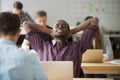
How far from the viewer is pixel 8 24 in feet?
5.01

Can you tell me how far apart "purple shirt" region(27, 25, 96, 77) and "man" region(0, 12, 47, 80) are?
1.15 m

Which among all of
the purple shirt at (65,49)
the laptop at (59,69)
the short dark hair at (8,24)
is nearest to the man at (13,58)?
the short dark hair at (8,24)

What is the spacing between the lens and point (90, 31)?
280 centimetres

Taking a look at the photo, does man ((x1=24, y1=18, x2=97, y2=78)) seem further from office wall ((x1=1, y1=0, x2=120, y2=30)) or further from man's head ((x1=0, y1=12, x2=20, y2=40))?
office wall ((x1=1, y1=0, x2=120, y2=30))

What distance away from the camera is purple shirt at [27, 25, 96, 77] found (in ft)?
8.87

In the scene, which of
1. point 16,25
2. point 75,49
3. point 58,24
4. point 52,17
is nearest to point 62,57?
point 75,49

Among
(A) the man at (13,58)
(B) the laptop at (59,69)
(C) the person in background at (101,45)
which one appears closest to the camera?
(A) the man at (13,58)

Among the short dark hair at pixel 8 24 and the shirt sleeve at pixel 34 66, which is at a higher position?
the short dark hair at pixel 8 24

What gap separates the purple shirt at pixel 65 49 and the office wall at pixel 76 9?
3.62 meters

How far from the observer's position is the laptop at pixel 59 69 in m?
1.93

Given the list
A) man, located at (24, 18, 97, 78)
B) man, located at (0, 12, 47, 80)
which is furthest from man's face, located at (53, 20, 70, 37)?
man, located at (0, 12, 47, 80)

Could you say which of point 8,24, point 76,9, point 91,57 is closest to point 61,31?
point 91,57

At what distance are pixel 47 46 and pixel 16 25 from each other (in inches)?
49.3

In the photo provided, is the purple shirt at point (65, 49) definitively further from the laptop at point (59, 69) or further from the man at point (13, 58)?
the man at point (13, 58)
